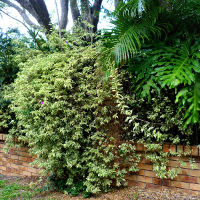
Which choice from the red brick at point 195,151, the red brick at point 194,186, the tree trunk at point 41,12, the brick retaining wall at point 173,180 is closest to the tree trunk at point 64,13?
the tree trunk at point 41,12

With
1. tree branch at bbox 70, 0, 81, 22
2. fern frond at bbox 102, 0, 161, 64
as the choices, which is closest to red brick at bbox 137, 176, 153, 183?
fern frond at bbox 102, 0, 161, 64

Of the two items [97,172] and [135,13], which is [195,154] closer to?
[97,172]

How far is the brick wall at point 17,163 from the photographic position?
3825 mm

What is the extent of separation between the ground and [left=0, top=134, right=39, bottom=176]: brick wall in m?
0.14

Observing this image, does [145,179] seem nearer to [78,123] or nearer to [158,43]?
[78,123]

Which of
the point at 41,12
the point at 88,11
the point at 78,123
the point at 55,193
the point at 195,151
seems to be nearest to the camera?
the point at 195,151

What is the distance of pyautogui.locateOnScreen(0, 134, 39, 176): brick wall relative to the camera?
3.83 m

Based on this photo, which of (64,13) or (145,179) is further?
(64,13)

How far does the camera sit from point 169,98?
8.82 feet

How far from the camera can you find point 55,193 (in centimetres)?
312

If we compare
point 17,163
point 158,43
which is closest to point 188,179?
point 158,43

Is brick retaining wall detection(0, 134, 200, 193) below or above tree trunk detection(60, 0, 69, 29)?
below

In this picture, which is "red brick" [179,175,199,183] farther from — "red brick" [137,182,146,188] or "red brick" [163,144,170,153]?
"red brick" [137,182,146,188]

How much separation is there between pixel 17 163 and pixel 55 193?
1.28m
